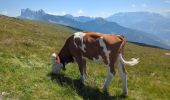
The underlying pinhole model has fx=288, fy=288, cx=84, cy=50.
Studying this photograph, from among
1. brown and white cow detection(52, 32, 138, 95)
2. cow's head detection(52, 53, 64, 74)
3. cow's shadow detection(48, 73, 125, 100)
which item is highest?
brown and white cow detection(52, 32, 138, 95)

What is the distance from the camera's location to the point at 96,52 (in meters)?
12.8

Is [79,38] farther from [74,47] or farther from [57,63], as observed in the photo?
[57,63]

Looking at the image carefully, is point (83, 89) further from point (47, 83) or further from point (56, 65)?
point (56, 65)

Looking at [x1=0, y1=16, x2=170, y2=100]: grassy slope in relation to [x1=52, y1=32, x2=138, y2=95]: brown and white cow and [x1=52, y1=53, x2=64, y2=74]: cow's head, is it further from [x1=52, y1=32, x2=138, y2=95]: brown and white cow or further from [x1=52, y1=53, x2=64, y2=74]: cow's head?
[x1=52, y1=32, x2=138, y2=95]: brown and white cow

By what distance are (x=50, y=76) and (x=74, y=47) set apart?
5.92 ft

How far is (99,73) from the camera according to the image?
16203mm

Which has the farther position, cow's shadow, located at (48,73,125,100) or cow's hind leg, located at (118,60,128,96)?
cow's hind leg, located at (118,60,128,96)

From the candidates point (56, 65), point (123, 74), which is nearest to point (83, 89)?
point (123, 74)

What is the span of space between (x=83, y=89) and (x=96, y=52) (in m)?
1.75

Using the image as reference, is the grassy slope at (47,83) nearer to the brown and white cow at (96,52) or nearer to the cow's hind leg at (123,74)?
the cow's hind leg at (123,74)

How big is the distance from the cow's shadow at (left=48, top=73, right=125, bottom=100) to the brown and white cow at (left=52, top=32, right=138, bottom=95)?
37 cm

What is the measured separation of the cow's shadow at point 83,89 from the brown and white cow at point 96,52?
373mm

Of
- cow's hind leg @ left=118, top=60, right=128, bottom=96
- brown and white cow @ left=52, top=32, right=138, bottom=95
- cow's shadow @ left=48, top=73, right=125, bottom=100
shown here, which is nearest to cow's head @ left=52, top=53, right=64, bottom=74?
brown and white cow @ left=52, top=32, right=138, bottom=95

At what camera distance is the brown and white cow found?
12453 millimetres
